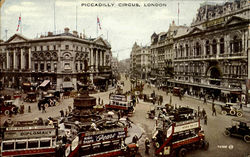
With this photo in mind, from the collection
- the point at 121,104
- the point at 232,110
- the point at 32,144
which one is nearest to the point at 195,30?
the point at 232,110

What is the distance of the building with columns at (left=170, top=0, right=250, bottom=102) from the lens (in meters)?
25.1

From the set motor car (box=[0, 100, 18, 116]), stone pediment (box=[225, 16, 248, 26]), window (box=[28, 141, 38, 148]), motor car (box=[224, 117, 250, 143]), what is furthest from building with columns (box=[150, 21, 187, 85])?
window (box=[28, 141, 38, 148])

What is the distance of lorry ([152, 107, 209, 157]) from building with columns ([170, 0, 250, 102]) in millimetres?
15664

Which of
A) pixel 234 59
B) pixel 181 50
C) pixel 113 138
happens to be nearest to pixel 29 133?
pixel 113 138

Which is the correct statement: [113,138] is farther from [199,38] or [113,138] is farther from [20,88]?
[20,88]

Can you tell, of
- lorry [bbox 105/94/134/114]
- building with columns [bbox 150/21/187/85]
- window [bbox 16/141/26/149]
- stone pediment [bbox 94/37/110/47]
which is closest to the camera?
window [bbox 16/141/26/149]

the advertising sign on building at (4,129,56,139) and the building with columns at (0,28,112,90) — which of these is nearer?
the advertising sign on building at (4,129,56,139)

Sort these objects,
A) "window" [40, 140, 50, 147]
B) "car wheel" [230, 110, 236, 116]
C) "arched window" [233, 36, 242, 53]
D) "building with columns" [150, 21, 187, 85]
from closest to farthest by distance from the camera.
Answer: "window" [40, 140, 50, 147] < "car wheel" [230, 110, 236, 116] < "arched window" [233, 36, 242, 53] < "building with columns" [150, 21, 187, 85]

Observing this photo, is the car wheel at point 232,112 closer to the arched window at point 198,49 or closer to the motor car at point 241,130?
the motor car at point 241,130

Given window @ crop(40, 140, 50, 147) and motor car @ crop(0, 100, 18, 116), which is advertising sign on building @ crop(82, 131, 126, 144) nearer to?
window @ crop(40, 140, 50, 147)

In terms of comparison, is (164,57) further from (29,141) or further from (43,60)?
(29,141)

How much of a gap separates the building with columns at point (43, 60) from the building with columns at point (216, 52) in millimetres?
23712

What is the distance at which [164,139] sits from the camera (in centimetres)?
1103

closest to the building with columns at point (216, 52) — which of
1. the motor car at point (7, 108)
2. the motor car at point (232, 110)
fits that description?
the motor car at point (232, 110)
